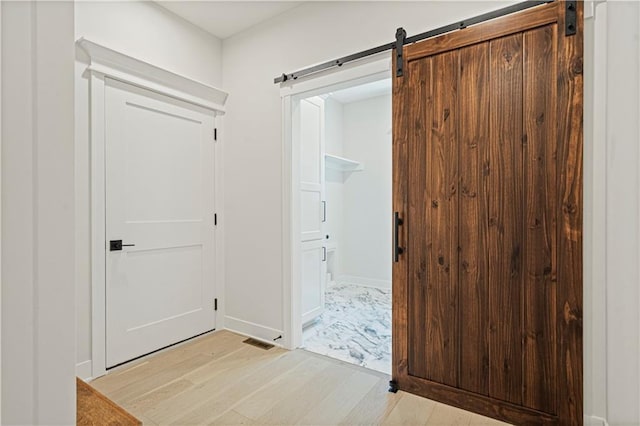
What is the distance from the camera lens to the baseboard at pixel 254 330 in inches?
115

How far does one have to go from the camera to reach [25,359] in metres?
0.46

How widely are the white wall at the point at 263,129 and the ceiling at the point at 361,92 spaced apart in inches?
72.6

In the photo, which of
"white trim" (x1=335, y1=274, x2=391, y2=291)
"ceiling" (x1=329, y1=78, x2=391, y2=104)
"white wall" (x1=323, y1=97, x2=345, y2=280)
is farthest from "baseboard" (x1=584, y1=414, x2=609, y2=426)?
"ceiling" (x1=329, y1=78, x2=391, y2=104)

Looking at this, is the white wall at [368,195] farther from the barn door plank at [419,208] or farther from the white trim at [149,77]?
the barn door plank at [419,208]

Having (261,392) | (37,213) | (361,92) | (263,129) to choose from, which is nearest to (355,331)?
(261,392)

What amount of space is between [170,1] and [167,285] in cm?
243

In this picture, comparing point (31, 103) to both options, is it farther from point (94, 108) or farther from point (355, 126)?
point (355, 126)

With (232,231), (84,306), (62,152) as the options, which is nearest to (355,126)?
(232,231)

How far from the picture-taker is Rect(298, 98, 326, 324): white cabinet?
326 cm

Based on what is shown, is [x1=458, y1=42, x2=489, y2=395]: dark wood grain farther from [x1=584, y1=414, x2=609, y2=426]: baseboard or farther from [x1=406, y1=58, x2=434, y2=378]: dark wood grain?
[x1=584, y1=414, x2=609, y2=426]: baseboard

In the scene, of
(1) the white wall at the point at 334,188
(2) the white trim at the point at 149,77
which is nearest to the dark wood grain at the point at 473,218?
(2) the white trim at the point at 149,77

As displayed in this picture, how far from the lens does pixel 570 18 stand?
5.46 ft

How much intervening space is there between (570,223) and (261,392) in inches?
81.9

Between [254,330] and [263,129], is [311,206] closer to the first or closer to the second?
[263,129]
